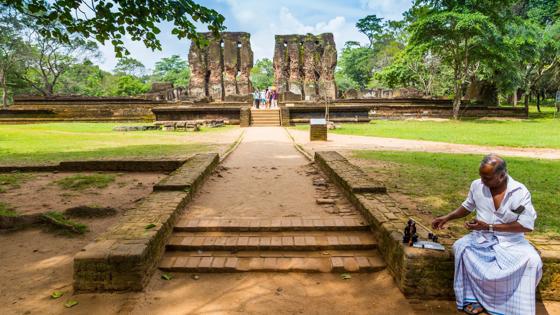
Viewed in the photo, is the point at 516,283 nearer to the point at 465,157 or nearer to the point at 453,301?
the point at 453,301

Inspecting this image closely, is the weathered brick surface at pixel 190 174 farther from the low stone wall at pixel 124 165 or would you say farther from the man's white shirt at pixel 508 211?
the man's white shirt at pixel 508 211

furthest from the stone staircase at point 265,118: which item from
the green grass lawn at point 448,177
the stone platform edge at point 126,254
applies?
the stone platform edge at point 126,254

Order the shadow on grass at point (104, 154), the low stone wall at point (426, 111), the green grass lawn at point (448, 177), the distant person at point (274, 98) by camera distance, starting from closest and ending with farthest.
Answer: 1. the green grass lawn at point (448, 177)
2. the shadow on grass at point (104, 154)
3. the low stone wall at point (426, 111)
4. the distant person at point (274, 98)

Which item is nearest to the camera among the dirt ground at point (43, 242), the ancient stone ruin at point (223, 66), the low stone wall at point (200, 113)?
the dirt ground at point (43, 242)

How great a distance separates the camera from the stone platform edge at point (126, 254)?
9.45ft

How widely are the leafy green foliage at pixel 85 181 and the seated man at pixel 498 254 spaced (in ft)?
17.9

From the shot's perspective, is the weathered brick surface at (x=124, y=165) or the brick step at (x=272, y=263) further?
the weathered brick surface at (x=124, y=165)

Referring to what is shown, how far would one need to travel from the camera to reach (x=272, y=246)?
12.1ft

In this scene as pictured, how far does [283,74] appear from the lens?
104 feet

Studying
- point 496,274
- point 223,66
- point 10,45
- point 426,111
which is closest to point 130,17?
point 496,274

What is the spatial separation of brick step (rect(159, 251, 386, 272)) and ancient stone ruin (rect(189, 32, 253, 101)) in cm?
2782

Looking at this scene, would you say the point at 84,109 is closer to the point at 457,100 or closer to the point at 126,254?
the point at 457,100

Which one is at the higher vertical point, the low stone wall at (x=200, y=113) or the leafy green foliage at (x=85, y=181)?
the low stone wall at (x=200, y=113)

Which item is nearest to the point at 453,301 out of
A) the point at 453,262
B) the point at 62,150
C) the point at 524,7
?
the point at 453,262
